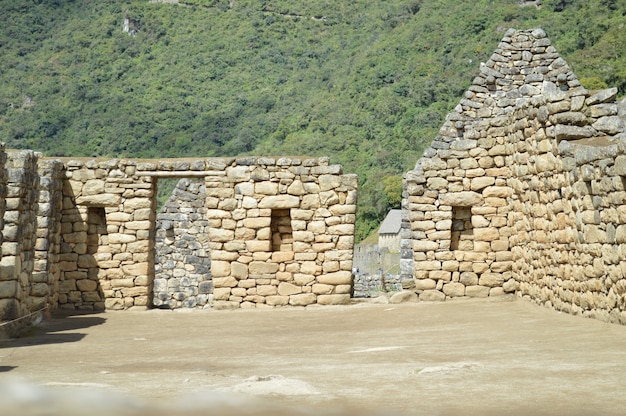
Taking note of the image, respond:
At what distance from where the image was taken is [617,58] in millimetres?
39000

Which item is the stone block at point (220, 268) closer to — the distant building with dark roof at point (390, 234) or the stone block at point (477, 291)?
the stone block at point (477, 291)

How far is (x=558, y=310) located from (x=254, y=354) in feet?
13.5

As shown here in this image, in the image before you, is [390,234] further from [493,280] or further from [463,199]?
[493,280]

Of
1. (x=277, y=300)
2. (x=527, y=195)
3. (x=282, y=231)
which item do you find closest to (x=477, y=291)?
(x=527, y=195)

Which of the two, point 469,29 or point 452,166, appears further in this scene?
point 469,29

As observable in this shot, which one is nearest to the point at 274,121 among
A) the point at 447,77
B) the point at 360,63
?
the point at 360,63

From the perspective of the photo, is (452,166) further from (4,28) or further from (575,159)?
(4,28)

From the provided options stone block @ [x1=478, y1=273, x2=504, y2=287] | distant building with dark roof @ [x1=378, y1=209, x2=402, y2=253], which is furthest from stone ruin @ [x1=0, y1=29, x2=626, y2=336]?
distant building with dark roof @ [x1=378, y1=209, x2=402, y2=253]

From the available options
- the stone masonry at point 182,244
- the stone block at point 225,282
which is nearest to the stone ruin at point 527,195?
the stone block at point 225,282

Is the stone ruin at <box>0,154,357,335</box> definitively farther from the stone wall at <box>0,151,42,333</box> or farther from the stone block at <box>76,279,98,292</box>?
the stone wall at <box>0,151,42,333</box>

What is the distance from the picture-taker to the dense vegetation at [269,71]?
45406 mm

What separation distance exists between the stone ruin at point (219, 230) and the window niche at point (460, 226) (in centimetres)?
154

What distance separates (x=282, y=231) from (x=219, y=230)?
97 cm

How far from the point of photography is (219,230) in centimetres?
1324
